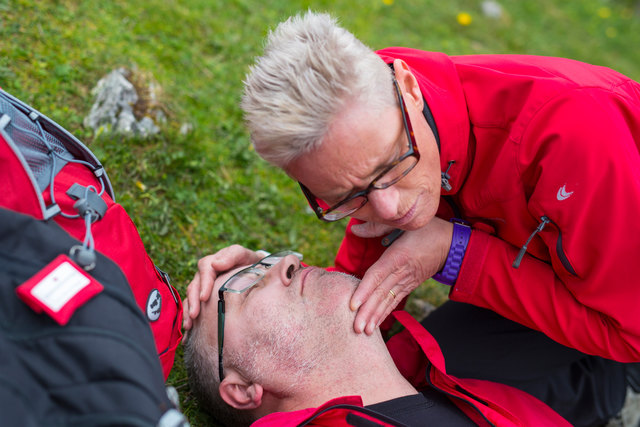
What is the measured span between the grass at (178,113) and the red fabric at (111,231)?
86 centimetres

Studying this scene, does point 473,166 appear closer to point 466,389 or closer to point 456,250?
point 456,250

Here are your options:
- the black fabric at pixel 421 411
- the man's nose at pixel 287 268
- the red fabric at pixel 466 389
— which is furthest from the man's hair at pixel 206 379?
the red fabric at pixel 466 389

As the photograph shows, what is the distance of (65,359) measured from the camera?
1.69 metres

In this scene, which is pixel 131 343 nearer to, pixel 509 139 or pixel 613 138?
pixel 509 139

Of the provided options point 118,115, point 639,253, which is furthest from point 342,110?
point 118,115

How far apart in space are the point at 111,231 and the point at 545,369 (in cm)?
311

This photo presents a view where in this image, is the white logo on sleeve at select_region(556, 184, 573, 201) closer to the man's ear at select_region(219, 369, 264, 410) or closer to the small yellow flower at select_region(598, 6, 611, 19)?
the man's ear at select_region(219, 369, 264, 410)

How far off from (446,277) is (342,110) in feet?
4.76

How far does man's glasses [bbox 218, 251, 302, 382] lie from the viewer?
2.98 metres

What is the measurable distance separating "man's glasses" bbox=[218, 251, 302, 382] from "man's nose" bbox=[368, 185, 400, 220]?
37.1 inches

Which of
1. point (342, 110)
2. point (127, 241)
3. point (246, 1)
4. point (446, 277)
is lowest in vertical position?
point (446, 277)

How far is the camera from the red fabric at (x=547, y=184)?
7.77 feet

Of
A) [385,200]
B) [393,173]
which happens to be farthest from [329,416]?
[393,173]

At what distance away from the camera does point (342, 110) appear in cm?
224
